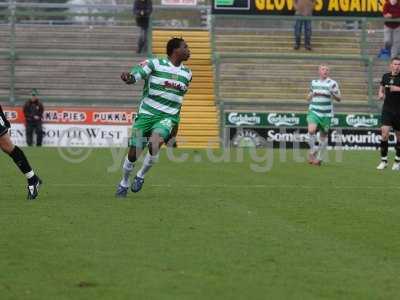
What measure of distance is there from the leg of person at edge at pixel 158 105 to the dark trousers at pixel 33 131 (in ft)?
62.9

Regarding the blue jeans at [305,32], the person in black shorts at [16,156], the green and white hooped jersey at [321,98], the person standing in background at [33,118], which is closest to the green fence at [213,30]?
the blue jeans at [305,32]

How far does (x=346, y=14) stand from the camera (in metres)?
40.8

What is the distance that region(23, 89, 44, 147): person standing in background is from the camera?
3344cm

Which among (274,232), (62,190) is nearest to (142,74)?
(62,190)

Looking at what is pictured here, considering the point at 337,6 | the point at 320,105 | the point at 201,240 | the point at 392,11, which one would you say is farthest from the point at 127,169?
the point at 337,6

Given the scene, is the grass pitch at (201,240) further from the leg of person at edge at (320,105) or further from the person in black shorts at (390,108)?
the leg of person at edge at (320,105)

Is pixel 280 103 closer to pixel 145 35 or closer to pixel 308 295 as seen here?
pixel 145 35

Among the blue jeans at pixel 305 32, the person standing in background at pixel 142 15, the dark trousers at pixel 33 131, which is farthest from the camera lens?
the blue jeans at pixel 305 32

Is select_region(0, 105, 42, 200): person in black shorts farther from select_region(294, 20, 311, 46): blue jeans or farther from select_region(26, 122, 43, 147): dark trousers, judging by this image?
select_region(294, 20, 311, 46): blue jeans

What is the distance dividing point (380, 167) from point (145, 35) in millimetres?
17515

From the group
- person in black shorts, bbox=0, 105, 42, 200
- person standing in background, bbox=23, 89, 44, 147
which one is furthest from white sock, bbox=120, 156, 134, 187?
person standing in background, bbox=23, 89, 44, 147

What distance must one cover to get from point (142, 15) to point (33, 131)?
6.89m

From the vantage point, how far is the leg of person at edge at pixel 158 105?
14547 mm

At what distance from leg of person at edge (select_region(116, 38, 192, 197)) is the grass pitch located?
23.7 inches
